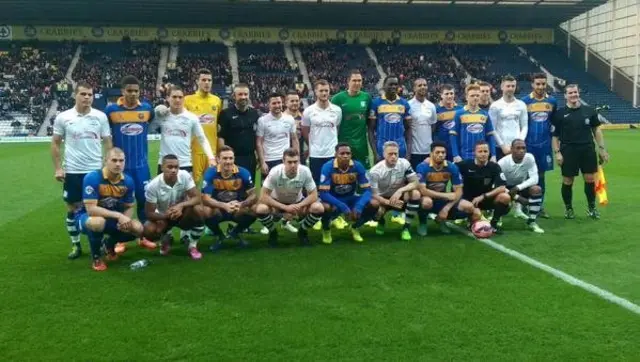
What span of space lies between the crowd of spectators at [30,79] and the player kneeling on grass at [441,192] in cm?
2732

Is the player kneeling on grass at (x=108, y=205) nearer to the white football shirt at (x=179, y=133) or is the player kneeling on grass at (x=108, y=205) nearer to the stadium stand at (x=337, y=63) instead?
the white football shirt at (x=179, y=133)

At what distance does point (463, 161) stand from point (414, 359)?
4172 mm

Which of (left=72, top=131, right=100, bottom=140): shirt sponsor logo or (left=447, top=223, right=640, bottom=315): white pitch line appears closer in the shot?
(left=447, top=223, right=640, bottom=315): white pitch line

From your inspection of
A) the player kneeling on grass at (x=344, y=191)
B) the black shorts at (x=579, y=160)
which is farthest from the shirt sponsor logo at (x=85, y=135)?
the black shorts at (x=579, y=160)

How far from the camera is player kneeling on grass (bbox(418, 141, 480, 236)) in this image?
22.0 feet

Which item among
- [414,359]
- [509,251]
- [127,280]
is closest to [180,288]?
[127,280]

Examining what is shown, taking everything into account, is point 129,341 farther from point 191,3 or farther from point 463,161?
point 191,3

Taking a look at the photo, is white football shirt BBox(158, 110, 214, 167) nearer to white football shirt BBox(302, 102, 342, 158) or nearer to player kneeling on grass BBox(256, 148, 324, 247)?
player kneeling on grass BBox(256, 148, 324, 247)

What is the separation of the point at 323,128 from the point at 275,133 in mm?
597

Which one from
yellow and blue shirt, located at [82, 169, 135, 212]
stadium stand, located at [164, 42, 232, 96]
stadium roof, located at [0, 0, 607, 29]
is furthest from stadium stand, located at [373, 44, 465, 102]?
yellow and blue shirt, located at [82, 169, 135, 212]

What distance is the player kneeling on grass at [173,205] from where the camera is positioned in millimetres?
5816

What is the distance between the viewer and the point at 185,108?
6770 mm

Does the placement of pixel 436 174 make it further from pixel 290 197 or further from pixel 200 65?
pixel 200 65

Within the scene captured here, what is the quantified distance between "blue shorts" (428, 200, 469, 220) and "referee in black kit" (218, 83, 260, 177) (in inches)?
91.1
